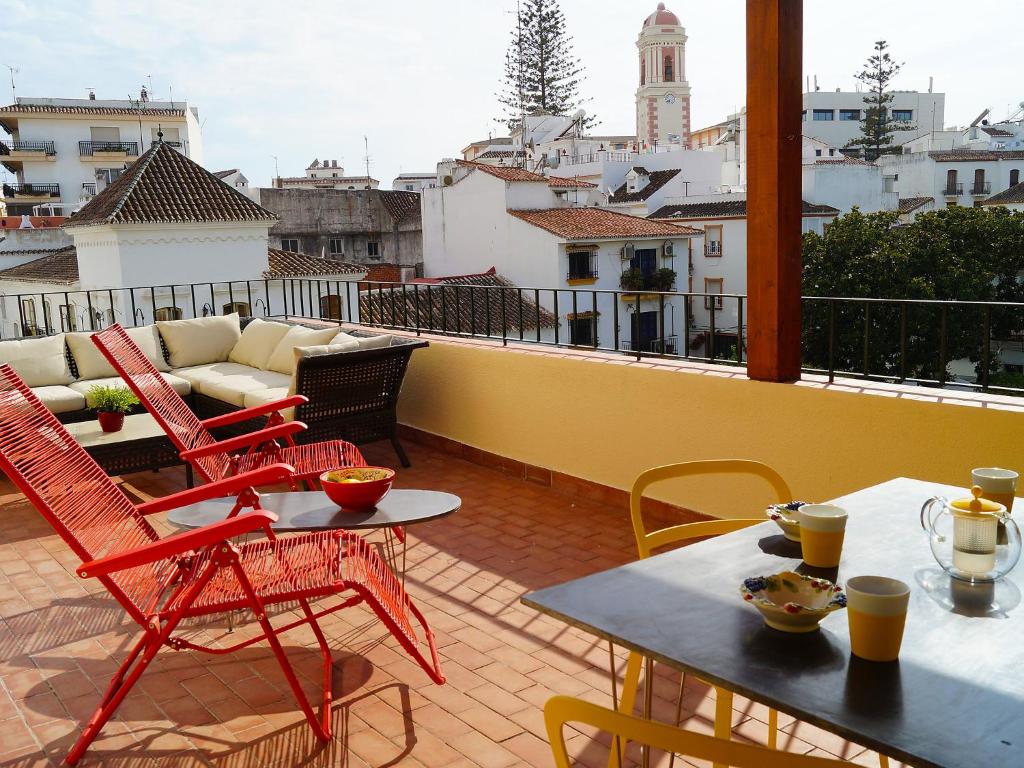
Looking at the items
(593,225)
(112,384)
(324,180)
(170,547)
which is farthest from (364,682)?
(324,180)

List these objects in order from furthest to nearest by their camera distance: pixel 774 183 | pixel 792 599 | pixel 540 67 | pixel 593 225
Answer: pixel 540 67
pixel 593 225
pixel 774 183
pixel 792 599

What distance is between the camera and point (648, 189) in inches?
1414

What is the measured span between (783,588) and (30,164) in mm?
51531

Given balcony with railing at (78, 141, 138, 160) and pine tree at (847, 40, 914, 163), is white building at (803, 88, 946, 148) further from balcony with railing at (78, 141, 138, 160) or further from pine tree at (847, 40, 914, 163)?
balcony with railing at (78, 141, 138, 160)

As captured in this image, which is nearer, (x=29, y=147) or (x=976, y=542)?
(x=976, y=542)

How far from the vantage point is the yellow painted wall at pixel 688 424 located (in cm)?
333

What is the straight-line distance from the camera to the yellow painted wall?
3330 millimetres

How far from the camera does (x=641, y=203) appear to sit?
114ft

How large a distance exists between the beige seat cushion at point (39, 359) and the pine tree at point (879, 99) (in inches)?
1758

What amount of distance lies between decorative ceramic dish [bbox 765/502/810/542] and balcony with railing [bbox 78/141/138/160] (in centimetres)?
5034

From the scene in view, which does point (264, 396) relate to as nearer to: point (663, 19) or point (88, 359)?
point (88, 359)

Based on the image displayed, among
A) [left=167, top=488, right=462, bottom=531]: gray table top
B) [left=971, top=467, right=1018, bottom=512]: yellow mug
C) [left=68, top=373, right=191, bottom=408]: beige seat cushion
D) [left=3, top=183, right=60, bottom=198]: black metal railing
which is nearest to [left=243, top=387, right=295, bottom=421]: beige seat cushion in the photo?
[left=68, top=373, right=191, bottom=408]: beige seat cushion

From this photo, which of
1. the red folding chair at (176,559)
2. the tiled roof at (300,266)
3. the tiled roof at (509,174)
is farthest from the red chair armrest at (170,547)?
the tiled roof at (509,174)

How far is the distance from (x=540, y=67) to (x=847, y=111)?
1215 inches
